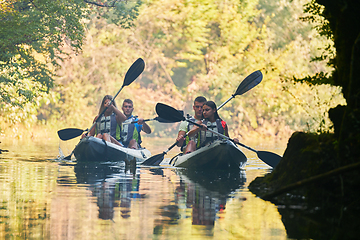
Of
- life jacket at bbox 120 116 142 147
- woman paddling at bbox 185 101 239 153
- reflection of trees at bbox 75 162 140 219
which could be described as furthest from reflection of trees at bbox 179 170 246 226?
life jacket at bbox 120 116 142 147

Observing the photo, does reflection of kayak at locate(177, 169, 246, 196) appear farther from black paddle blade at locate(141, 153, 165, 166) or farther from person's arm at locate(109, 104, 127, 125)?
person's arm at locate(109, 104, 127, 125)

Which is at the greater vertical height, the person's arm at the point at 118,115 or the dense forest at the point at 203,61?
the dense forest at the point at 203,61

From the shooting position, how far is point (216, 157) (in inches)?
343

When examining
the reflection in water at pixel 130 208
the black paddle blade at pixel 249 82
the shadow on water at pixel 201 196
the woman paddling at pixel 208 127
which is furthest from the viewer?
the black paddle blade at pixel 249 82

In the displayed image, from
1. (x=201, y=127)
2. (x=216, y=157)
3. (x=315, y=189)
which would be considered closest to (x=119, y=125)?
(x=201, y=127)

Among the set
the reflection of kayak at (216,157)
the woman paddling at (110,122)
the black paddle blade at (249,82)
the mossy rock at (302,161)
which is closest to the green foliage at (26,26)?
the woman paddling at (110,122)

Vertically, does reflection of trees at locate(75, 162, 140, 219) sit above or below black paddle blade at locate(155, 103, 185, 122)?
below

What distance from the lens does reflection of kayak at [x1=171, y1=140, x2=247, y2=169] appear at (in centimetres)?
860

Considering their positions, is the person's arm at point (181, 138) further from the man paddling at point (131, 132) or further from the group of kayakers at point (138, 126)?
the man paddling at point (131, 132)

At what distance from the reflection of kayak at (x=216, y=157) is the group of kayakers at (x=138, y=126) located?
0.35 m

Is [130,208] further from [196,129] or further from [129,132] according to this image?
[129,132]

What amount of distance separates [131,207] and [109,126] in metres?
6.23

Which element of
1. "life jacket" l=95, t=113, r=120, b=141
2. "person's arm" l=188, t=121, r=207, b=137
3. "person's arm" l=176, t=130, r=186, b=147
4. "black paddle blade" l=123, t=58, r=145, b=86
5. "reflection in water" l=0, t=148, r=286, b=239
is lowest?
"reflection in water" l=0, t=148, r=286, b=239

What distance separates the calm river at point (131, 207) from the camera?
144 inches
